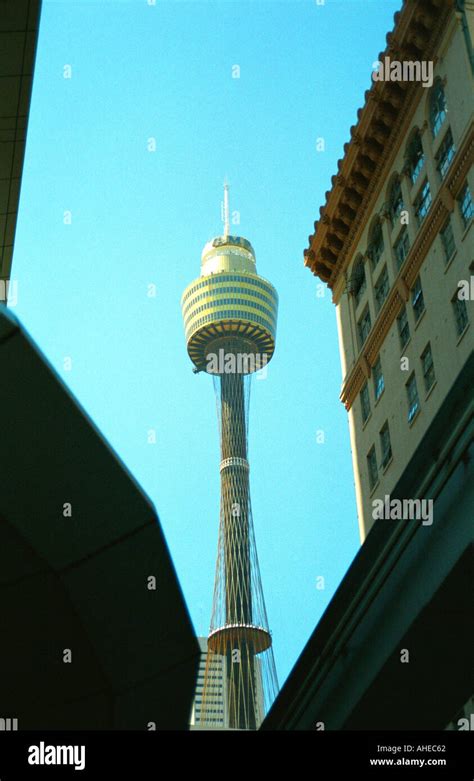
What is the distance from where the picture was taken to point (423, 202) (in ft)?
137

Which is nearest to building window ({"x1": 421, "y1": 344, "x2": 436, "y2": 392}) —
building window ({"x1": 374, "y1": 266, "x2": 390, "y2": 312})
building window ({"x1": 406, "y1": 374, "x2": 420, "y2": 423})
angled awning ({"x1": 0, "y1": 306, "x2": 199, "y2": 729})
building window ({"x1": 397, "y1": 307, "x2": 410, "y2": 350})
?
building window ({"x1": 406, "y1": 374, "x2": 420, "y2": 423})

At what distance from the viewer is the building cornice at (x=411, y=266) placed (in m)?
37.5

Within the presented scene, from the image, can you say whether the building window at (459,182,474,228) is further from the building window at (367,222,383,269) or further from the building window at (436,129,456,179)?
the building window at (367,222,383,269)

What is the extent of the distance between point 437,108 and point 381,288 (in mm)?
8378

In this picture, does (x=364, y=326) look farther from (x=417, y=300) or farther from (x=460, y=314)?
(x=460, y=314)

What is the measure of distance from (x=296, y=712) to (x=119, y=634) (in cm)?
776

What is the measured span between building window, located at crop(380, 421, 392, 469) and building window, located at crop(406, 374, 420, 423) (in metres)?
2.42

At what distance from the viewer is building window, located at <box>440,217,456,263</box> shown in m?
38.2

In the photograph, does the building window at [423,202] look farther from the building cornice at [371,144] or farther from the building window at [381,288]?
the building cornice at [371,144]

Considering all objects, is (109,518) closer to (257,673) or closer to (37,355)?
(37,355)

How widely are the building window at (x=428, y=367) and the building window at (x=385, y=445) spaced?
3922 mm

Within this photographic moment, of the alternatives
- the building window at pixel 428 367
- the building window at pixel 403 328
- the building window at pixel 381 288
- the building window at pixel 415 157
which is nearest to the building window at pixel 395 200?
the building window at pixel 415 157

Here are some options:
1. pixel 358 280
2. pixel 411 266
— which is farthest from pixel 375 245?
pixel 411 266

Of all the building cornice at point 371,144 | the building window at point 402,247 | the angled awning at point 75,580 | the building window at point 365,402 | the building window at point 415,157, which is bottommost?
the angled awning at point 75,580
